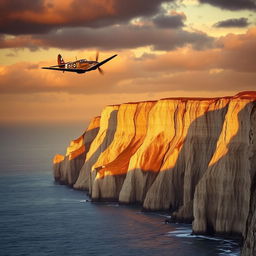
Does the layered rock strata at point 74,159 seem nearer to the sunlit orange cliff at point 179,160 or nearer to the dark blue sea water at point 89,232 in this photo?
the sunlit orange cliff at point 179,160

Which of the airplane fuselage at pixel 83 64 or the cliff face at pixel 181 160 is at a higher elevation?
the airplane fuselage at pixel 83 64

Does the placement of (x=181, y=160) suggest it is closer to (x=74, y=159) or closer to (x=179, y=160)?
(x=179, y=160)

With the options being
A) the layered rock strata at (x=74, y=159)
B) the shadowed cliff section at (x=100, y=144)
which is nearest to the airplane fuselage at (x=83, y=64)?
the shadowed cliff section at (x=100, y=144)

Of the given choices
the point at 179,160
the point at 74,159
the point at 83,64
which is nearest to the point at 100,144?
the point at 74,159

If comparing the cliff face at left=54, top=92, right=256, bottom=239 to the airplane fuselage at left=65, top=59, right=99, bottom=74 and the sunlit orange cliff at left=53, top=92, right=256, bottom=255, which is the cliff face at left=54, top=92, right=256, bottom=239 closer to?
the sunlit orange cliff at left=53, top=92, right=256, bottom=255

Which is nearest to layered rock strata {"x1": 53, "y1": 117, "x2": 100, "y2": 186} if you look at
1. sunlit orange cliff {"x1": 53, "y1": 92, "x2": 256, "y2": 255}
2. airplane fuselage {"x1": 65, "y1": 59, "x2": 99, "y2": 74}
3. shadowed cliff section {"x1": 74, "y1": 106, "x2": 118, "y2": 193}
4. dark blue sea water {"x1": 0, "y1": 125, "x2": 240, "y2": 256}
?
sunlit orange cliff {"x1": 53, "y1": 92, "x2": 256, "y2": 255}

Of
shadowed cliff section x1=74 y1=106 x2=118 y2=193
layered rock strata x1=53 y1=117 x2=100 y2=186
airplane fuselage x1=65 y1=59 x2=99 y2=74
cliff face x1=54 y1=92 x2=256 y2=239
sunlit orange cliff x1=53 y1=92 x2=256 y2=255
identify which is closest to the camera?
airplane fuselage x1=65 y1=59 x2=99 y2=74

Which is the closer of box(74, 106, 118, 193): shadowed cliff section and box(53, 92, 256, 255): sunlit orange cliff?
box(53, 92, 256, 255): sunlit orange cliff

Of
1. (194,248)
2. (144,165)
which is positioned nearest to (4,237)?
(194,248)
